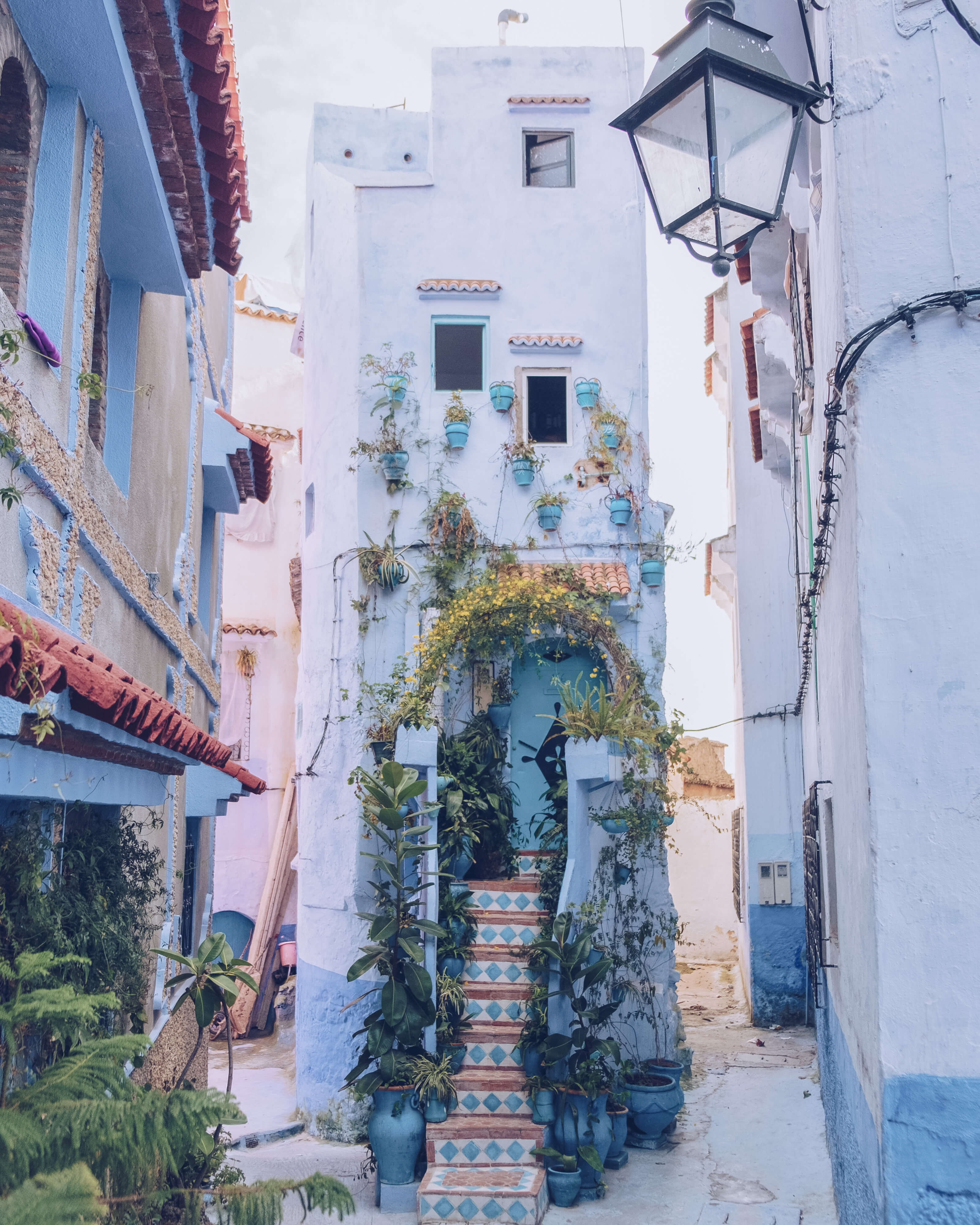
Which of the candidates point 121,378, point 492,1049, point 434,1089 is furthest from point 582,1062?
point 121,378

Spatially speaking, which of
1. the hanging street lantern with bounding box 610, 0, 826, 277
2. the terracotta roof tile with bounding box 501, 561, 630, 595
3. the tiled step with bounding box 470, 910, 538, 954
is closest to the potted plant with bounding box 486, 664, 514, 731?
the terracotta roof tile with bounding box 501, 561, 630, 595

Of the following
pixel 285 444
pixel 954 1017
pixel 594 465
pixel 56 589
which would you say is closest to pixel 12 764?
pixel 56 589

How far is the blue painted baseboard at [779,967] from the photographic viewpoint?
1550cm

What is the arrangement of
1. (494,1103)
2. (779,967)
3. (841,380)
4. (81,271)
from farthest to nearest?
(779,967) → (494,1103) → (81,271) → (841,380)

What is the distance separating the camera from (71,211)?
5.36m

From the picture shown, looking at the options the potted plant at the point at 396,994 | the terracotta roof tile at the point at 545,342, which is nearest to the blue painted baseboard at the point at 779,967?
the potted plant at the point at 396,994

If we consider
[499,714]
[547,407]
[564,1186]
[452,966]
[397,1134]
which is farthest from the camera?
[547,407]

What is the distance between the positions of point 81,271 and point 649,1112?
878cm

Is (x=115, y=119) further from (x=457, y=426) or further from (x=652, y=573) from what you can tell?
(x=652, y=573)

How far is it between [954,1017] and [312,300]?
1302 cm

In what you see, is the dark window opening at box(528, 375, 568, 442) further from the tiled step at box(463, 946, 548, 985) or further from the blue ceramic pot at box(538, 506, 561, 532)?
the tiled step at box(463, 946, 548, 985)

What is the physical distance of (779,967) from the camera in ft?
51.1

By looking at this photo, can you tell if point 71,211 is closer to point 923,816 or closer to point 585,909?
point 923,816

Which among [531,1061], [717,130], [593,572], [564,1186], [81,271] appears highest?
[593,572]
